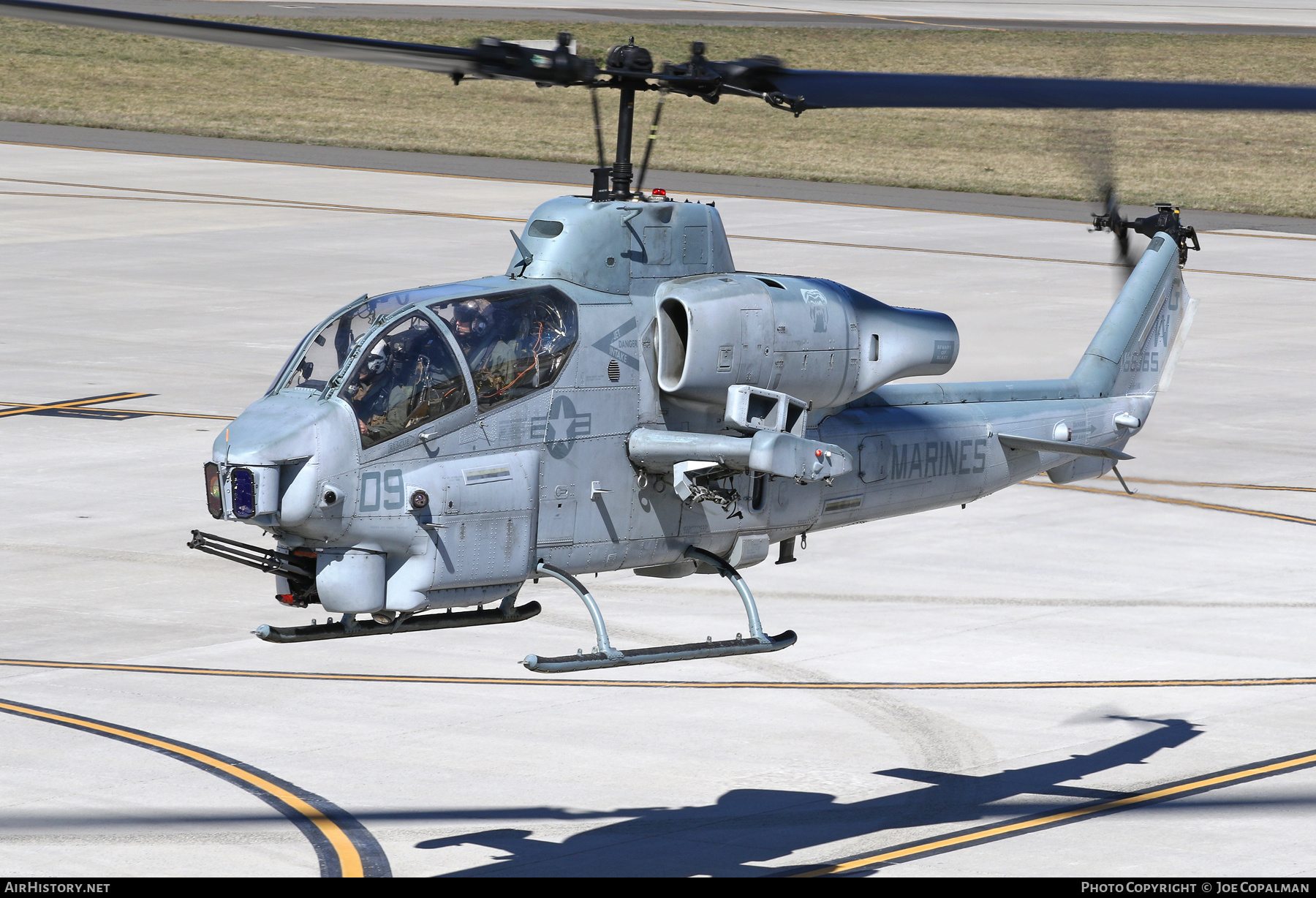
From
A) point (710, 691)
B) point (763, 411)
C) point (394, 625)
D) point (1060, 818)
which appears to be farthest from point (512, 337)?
point (710, 691)

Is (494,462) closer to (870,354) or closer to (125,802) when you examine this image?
(870,354)

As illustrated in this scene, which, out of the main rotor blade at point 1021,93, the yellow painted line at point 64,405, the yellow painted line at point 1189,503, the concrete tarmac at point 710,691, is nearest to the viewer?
the main rotor blade at point 1021,93

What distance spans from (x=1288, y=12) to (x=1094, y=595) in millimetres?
93990

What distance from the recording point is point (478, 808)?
18.1m

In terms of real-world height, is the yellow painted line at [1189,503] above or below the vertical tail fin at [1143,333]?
below

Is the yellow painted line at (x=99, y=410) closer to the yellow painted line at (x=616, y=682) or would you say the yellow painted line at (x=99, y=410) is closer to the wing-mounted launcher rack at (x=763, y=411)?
the yellow painted line at (x=616, y=682)

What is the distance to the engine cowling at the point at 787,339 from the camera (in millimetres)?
16484

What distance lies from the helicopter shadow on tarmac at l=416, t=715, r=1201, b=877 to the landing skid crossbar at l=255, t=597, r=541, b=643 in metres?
2.18

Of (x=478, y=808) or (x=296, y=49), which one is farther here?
(x=478, y=808)

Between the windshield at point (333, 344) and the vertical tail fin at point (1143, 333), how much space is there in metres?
8.99

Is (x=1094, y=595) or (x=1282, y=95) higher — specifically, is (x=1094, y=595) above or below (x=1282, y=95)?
below

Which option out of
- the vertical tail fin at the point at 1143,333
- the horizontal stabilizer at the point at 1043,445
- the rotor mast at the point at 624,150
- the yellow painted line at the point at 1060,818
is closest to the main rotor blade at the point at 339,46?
the rotor mast at the point at 624,150

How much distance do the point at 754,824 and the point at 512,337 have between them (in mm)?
5183
